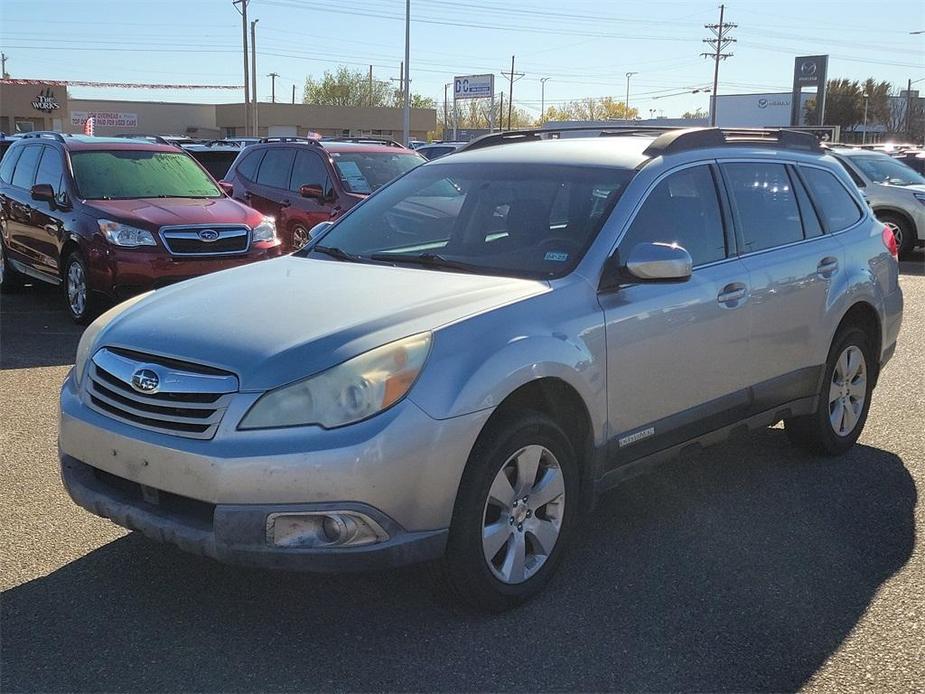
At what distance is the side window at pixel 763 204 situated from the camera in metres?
4.91

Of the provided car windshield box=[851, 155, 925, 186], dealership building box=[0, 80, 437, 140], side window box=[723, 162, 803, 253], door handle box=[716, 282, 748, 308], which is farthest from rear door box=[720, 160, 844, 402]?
dealership building box=[0, 80, 437, 140]

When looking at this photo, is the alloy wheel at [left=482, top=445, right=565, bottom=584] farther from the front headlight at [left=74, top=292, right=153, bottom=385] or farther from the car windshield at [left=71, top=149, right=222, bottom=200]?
the car windshield at [left=71, top=149, right=222, bottom=200]

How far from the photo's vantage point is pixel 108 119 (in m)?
69.2

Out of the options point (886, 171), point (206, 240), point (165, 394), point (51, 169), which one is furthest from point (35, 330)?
point (886, 171)

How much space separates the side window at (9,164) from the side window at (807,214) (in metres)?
8.93

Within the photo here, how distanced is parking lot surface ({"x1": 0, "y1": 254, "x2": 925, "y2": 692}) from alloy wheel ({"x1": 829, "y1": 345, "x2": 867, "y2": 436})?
619mm

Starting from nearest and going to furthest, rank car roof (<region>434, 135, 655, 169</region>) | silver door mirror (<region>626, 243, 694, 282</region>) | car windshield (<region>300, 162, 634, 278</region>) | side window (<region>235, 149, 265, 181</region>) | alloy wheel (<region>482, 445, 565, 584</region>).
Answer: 1. alloy wheel (<region>482, 445, 565, 584</region>)
2. silver door mirror (<region>626, 243, 694, 282</region>)
3. car windshield (<region>300, 162, 634, 278</region>)
4. car roof (<region>434, 135, 655, 169</region>)
5. side window (<region>235, 149, 265, 181</region>)

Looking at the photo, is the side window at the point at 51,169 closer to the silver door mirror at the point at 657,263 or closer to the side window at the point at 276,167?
the side window at the point at 276,167

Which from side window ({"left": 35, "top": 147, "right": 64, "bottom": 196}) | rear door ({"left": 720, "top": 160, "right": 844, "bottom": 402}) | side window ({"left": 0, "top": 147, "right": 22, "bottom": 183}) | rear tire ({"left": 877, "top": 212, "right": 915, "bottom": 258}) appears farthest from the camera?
rear tire ({"left": 877, "top": 212, "right": 915, "bottom": 258})

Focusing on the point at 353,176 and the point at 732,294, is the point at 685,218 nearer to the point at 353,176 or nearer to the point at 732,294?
the point at 732,294

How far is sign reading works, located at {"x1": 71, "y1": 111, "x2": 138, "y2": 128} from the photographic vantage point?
6856 centimetres

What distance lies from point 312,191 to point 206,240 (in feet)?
8.59

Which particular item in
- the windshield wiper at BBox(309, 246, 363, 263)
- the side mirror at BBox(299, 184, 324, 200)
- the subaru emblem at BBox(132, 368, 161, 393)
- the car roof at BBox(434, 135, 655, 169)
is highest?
the car roof at BBox(434, 135, 655, 169)

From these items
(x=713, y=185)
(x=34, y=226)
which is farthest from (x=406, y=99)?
(x=713, y=185)
